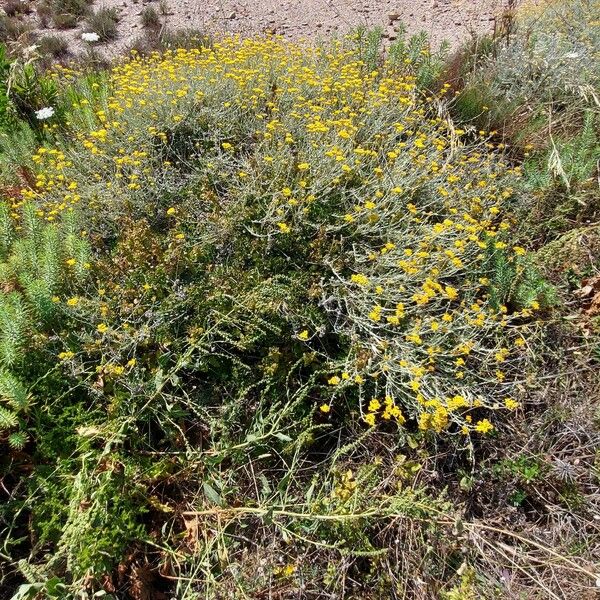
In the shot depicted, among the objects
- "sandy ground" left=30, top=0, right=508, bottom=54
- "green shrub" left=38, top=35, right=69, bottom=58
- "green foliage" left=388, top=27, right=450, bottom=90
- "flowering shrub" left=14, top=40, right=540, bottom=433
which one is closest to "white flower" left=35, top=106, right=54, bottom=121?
"flowering shrub" left=14, top=40, right=540, bottom=433

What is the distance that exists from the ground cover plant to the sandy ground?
4.32 metres

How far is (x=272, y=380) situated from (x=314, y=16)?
6701mm

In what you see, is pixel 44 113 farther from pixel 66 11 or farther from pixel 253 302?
pixel 66 11

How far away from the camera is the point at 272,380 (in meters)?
2.32

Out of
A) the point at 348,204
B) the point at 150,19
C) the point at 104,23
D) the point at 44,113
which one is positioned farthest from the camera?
the point at 150,19

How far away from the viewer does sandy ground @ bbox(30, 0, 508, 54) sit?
6.57 m

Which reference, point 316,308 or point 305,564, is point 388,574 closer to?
point 305,564

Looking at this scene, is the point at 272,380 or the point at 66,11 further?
the point at 66,11

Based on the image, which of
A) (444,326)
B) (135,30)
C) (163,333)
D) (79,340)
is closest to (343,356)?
(444,326)

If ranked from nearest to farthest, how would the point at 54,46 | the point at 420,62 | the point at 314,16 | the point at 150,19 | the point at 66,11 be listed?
the point at 420,62
the point at 54,46
the point at 314,16
the point at 150,19
the point at 66,11

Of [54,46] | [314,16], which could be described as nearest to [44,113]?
[54,46]

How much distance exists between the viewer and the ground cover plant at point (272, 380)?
6.21 feet

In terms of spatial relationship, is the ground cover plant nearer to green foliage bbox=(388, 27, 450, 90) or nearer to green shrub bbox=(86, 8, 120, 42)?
green foliage bbox=(388, 27, 450, 90)

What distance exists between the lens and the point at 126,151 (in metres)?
3.11
